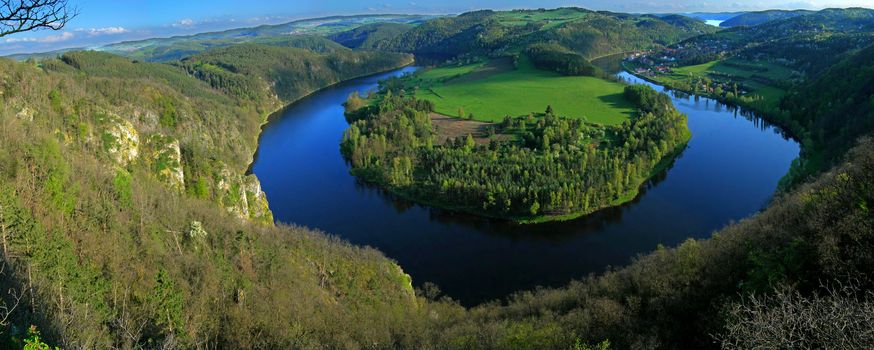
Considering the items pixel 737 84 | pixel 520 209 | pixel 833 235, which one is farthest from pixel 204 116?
pixel 737 84

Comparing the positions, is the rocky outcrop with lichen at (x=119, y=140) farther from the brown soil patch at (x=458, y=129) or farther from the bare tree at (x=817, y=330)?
the bare tree at (x=817, y=330)

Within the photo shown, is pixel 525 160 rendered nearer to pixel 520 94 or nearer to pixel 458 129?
pixel 458 129

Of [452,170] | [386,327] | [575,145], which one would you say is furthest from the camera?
[575,145]

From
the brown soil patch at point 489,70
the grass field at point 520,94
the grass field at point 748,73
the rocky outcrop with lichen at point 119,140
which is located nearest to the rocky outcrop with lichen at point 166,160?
the rocky outcrop with lichen at point 119,140

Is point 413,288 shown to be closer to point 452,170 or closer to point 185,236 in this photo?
point 185,236

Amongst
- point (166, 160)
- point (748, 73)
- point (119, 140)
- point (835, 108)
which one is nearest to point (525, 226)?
point (166, 160)

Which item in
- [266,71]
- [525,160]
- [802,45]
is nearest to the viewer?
[525,160]
